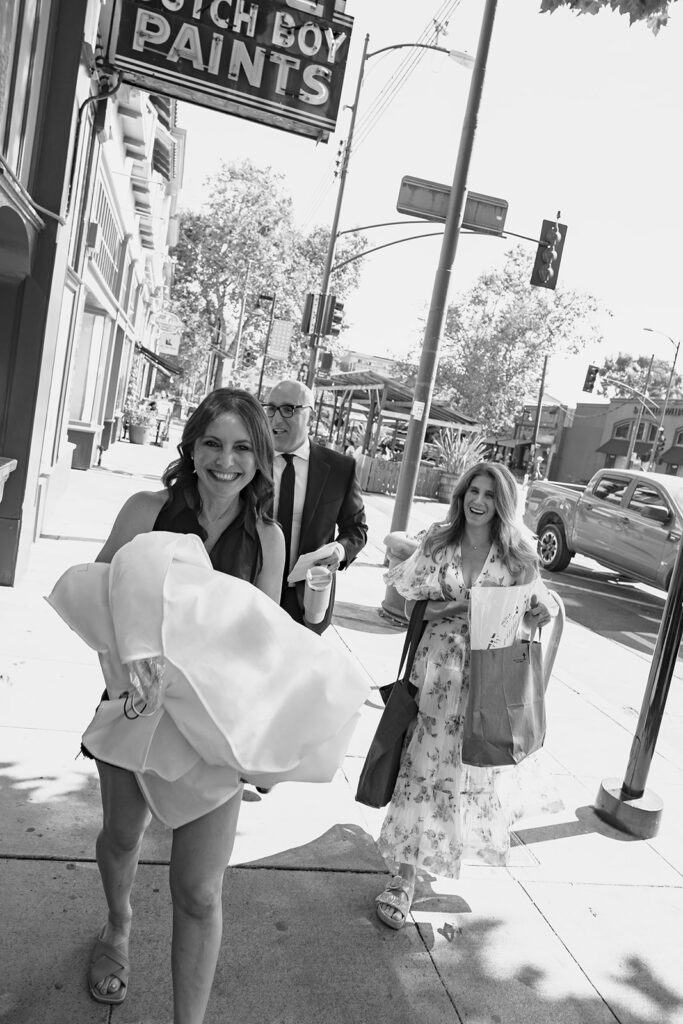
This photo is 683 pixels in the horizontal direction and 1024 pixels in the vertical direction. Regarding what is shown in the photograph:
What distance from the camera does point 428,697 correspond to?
3.26m

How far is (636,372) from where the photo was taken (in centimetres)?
10800

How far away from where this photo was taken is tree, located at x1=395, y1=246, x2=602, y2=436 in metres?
50.7

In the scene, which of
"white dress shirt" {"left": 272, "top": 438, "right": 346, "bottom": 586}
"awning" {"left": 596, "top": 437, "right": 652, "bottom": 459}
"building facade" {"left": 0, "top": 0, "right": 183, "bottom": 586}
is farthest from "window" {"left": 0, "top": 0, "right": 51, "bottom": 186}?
"awning" {"left": 596, "top": 437, "right": 652, "bottom": 459}

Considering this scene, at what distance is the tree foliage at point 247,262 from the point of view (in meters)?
47.2

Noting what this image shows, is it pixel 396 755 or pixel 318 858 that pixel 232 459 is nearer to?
pixel 396 755

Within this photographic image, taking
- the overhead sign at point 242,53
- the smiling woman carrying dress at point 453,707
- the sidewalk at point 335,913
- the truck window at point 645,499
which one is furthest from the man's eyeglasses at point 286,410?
the truck window at point 645,499

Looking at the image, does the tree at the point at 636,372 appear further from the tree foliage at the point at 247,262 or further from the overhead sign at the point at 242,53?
the overhead sign at the point at 242,53

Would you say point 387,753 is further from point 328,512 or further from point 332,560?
point 328,512

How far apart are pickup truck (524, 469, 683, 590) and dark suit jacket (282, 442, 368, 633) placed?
853 cm

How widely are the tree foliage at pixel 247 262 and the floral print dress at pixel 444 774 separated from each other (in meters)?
39.5

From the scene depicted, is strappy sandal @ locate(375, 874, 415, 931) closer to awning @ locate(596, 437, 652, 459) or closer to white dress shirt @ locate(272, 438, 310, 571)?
white dress shirt @ locate(272, 438, 310, 571)

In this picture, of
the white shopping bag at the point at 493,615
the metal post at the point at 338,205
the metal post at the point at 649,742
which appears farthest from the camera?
the metal post at the point at 338,205

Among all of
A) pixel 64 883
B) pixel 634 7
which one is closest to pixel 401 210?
pixel 634 7

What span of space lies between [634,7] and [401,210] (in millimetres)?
5380
